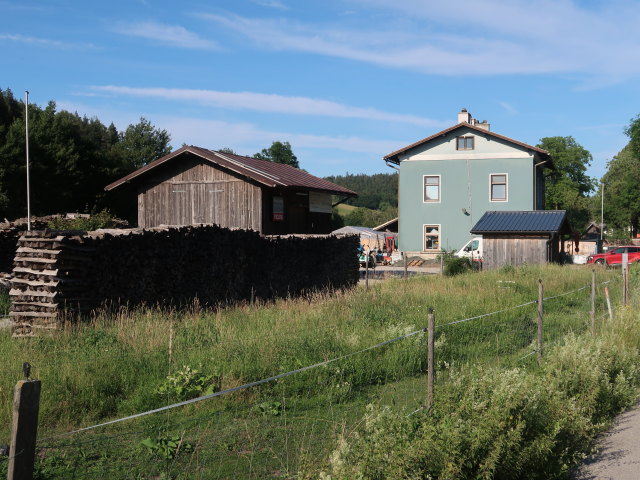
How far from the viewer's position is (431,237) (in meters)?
46.4

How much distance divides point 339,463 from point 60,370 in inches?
194

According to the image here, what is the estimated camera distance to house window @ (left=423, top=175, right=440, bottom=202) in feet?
151

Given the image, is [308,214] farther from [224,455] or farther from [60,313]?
[224,455]

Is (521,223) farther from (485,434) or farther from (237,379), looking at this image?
(485,434)

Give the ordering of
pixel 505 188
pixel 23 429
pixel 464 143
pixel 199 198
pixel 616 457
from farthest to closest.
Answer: pixel 464 143 < pixel 505 188 < pixel 199 198 < pixel 616 457 < pixel 23 429

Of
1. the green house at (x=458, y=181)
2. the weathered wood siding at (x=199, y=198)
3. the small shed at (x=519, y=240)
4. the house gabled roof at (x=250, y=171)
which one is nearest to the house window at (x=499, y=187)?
the green house at (x=458, y=181)

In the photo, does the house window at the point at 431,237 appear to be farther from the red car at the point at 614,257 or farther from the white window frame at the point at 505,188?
the red car at the point at 614,257

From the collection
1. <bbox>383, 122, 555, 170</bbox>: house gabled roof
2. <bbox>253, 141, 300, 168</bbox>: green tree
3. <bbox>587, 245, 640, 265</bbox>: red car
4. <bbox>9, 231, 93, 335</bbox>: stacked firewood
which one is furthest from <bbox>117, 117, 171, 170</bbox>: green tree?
<bbox>9, 231, 93, 335</bbox>: stacked firewood

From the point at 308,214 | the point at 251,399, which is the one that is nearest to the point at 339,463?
the point at 251,399

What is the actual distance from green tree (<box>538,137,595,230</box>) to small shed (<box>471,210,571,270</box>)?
55.6m

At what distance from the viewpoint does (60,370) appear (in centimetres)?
829

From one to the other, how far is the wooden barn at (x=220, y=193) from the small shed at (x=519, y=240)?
8.15m

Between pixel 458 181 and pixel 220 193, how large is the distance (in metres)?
20.1

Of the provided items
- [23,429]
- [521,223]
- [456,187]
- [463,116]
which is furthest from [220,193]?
[23,429]
